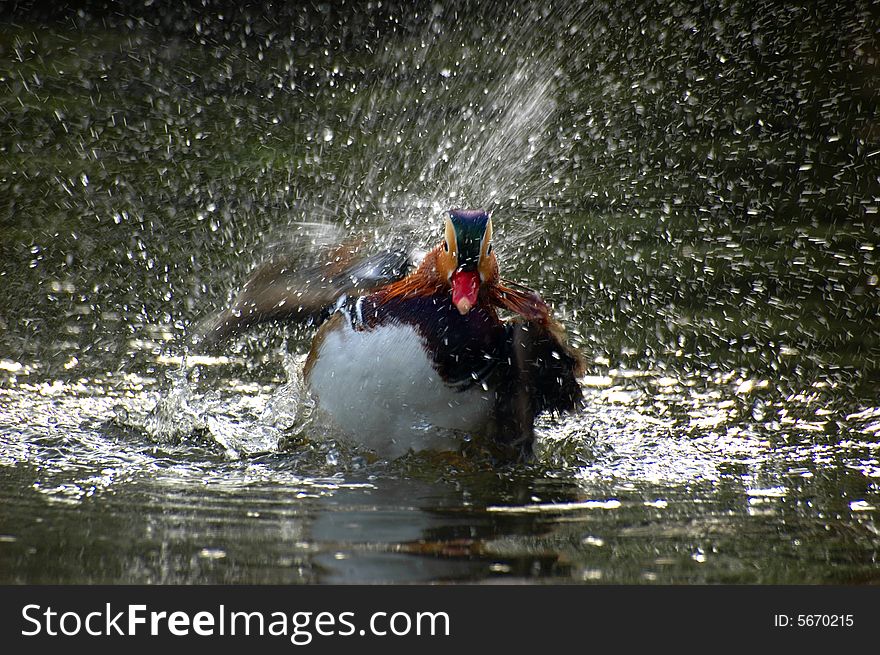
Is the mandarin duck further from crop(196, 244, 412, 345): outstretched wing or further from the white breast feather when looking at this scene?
crop(196, 244, 412, 345): outstretched wing

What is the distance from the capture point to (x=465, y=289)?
139 inches

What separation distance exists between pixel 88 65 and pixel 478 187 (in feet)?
16.4

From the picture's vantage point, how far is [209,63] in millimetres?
8906

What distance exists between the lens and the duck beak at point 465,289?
3523 millimetres

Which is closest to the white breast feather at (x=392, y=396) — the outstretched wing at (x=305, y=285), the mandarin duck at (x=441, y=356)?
→ the mandarin duck at (x=441, y=356)

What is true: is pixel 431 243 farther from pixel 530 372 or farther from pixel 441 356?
pixel 441 356

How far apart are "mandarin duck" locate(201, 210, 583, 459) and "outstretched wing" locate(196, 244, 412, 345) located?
0.47 ft

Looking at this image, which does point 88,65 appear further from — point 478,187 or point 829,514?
point 829,514

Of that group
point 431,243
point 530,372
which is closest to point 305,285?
point 431,243

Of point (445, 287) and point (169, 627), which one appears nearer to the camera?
point (169, 627)

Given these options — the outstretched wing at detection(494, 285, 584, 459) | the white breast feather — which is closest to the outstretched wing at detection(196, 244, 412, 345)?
the white breast feather

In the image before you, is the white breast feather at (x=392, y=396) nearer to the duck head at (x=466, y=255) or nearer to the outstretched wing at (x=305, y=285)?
the duck head at (x=466, y=255)

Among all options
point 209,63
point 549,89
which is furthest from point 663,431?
point 209,63

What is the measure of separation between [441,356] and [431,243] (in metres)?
1.16
